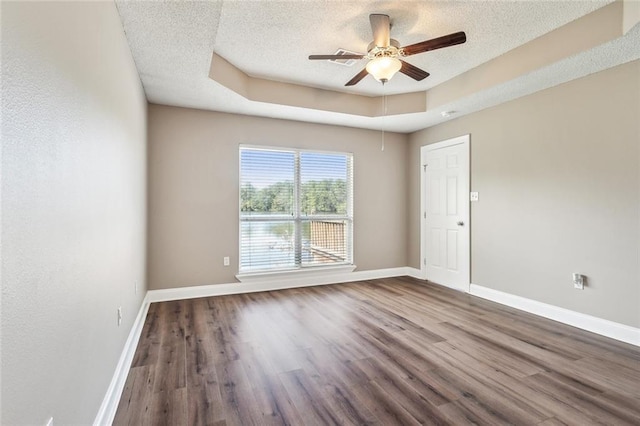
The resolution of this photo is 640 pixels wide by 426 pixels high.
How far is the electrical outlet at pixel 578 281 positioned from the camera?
322cm

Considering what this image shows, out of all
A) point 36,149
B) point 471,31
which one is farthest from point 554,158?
point 36,149

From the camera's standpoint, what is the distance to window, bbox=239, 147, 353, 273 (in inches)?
180

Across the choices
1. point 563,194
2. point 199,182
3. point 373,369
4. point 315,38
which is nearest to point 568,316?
point 563,194

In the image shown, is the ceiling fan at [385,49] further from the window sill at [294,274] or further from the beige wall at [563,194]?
the window sill at [294,274]

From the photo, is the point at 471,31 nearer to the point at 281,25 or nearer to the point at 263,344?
the point at 281,25

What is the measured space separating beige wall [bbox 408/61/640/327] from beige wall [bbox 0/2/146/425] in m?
4.12

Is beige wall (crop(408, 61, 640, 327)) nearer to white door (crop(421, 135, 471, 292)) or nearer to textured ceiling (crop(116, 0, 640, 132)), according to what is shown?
white door (crop(421, 135, 471, 292))

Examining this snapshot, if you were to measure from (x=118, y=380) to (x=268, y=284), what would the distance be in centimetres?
A: 265

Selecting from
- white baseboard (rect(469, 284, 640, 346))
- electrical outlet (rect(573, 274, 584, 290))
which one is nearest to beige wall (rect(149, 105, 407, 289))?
white baseboard (rect(469, 284, 640, 346))

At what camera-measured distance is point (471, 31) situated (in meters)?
2.82

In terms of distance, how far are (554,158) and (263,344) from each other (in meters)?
3.60

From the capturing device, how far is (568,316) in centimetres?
332

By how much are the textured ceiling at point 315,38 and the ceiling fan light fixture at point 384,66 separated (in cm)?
35

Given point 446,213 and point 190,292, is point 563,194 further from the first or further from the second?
point 190,292
